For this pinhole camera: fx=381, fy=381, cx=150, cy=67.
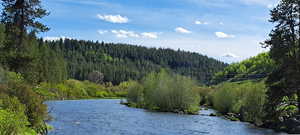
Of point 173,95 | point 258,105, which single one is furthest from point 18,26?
point 173,95

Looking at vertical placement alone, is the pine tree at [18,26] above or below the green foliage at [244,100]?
above

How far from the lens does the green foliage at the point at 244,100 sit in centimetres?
6669

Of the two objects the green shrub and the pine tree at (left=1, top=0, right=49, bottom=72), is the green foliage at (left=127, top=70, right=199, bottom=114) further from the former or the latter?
the pine tree at (left=1, top=0, right=49, bottom=72)

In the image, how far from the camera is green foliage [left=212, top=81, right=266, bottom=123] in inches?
2625

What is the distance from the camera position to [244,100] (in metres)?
73.8

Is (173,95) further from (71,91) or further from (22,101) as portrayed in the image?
(71,91)

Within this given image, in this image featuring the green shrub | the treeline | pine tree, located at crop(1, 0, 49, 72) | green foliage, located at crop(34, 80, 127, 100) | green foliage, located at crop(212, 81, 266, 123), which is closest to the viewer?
pine tree, located at crop(1, 0, 49, 72)

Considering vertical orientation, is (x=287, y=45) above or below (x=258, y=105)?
above

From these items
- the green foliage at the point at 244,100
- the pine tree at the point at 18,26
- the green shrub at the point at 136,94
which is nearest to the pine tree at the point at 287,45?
the green foliage at the point at 244,100

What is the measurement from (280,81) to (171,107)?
47541mm

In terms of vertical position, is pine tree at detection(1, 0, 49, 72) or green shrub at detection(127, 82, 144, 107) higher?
pine tree at detection(1, 0, 49, 72)

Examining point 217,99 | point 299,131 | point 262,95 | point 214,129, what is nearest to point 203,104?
point 217,99

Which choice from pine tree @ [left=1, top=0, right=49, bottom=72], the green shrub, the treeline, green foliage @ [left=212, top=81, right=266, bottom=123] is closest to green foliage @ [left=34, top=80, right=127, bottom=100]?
the green shrub

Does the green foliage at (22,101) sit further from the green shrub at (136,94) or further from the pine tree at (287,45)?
the green shrub at (136,94)
